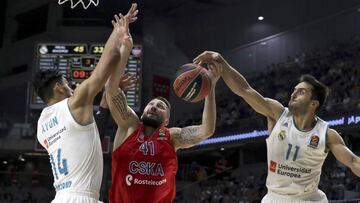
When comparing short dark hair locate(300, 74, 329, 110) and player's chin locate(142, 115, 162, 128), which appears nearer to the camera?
short dark hair locate(300, 74, 329, 110)

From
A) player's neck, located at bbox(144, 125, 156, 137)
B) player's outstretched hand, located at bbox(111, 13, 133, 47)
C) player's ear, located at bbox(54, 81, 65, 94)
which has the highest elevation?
player's outstretched hand, located at bbox(111, 13, 133, 47)

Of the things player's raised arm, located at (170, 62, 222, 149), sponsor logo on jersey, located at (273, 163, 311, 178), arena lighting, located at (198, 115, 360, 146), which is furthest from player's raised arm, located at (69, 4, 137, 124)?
arena lighting, located at (198, 115, 360, 146)

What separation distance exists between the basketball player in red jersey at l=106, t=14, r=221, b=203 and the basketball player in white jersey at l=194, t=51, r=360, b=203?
56 centimetres

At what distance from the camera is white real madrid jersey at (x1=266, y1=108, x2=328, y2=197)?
4.79 m

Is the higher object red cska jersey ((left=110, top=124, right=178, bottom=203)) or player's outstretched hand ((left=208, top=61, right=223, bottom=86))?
player's outstretched hand ((left=208, top=61, right=223, bottom=86))

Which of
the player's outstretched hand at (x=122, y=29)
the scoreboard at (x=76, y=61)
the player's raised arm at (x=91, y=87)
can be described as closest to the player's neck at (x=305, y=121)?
the player's outstretched hand at (x=122, y=29)

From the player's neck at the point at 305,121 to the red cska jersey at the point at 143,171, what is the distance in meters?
1.15

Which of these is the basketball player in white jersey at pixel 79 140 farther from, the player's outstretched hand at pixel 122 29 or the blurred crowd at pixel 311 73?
the blurred crowd at pixel 311 73

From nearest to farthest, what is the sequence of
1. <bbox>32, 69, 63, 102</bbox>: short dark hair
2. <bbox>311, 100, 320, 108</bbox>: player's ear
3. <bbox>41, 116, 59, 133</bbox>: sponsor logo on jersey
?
<bbox>41, 116, 59, 133</bbox>: sponsor logo on jersey, <bbox>32, 69, 63, 102</bbox>: short dark hair, <bbox>311, 100, 320, 108</bbox>: player's ear

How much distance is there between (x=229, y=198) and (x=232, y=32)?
34.2 ft

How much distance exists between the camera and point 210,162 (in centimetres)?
2594

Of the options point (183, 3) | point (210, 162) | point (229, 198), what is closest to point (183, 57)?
point (183, 3)

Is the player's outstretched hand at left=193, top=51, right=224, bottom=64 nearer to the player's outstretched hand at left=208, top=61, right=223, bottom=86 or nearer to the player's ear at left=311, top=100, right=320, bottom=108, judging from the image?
the player's outstretched hand at left=208, top=61, right=223, bottom=86

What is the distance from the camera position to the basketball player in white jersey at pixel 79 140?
3979mm
